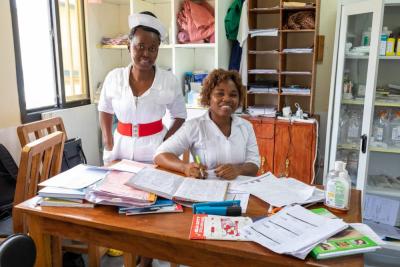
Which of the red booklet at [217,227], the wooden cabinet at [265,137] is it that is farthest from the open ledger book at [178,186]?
the wooden cabinet at [265,137]

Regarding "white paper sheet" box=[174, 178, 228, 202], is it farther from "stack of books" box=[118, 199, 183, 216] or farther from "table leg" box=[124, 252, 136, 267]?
"table leg" box=[124, 252, 136, 267]

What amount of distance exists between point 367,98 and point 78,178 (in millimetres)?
1923

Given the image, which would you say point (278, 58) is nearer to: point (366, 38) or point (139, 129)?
point (366, 38)

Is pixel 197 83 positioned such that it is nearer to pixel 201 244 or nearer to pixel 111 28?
pixel 111 28

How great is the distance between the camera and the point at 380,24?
7.13 feet

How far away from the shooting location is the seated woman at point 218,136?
166 cm

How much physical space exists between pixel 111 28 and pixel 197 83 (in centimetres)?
118

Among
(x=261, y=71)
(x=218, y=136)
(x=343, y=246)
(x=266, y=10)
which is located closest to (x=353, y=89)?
(x=261, y=71)

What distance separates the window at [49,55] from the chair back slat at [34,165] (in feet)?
3.53

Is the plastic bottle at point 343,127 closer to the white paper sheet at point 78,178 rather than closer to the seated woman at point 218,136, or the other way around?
the seated woman at point 218,136

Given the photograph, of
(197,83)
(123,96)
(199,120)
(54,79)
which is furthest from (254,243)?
(54,79)

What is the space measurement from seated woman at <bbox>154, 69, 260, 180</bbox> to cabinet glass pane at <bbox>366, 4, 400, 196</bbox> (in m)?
1.22

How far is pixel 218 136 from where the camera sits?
1687 millimetres

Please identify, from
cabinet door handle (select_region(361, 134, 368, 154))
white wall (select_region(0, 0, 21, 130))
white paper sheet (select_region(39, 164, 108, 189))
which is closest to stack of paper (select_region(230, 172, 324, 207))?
white paper sheet (select_region(39, 164, 108, 189))
